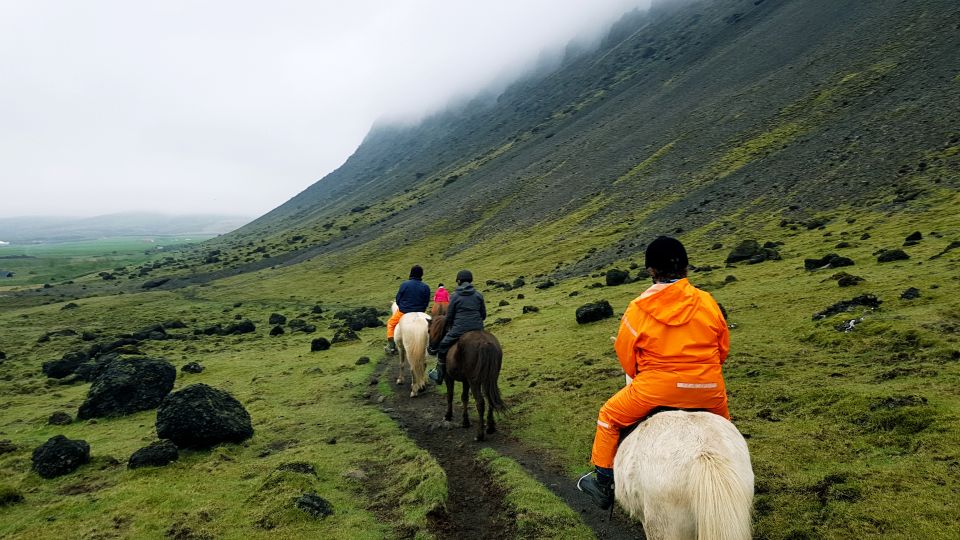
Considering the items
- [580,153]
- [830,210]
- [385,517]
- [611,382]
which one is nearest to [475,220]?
[580,153]

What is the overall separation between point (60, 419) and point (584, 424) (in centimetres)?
1920

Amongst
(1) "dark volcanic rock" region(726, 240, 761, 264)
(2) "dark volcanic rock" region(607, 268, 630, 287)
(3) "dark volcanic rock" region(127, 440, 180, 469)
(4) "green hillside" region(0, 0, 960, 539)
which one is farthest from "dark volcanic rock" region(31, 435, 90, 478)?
(1) "dark volcanic rock" region(726, 240, 761, 264)

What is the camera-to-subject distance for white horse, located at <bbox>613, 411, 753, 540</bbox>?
5125mm

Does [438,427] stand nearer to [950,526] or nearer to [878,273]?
[950,526]

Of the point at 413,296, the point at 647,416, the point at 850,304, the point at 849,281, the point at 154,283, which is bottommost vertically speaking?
the point at 154,283

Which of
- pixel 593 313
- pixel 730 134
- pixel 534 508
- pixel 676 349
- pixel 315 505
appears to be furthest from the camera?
pixel 730 134

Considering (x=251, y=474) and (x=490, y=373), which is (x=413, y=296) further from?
(x=251, y=474)

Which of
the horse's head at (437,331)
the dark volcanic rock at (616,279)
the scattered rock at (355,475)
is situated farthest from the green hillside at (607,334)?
the horse's head at (437,331)

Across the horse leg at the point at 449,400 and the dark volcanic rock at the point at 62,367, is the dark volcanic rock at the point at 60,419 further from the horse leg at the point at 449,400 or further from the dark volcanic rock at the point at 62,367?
the horse leg at the point at 449,400

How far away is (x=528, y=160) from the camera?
387 ft

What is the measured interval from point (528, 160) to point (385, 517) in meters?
113

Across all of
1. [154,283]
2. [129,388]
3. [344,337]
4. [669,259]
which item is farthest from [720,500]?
[154,283]

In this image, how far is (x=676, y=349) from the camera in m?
6.21

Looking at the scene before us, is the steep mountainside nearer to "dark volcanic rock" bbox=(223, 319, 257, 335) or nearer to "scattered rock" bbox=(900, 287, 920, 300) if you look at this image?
"scattered rock" bbox=(900, 287, 920, 300)
